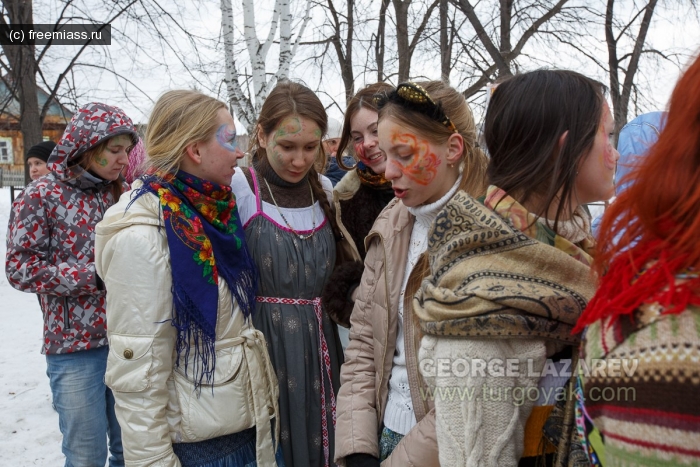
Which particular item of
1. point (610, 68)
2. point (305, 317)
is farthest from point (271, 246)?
point (610, 68)

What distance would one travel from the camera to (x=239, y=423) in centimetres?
192

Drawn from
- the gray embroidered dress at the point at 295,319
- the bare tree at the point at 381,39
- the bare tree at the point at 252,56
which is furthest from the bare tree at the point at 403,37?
the gray embroidered dress at the point at 295,319

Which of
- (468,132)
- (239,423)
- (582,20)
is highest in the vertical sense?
(582,20)

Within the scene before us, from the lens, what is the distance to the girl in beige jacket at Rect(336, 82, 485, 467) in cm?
161

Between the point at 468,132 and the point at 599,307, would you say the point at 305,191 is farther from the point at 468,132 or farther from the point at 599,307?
the point at 599,307

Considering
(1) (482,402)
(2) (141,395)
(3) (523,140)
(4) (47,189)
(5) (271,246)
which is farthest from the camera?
(4) (47,189)

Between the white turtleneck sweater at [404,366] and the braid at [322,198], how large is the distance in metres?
0.70

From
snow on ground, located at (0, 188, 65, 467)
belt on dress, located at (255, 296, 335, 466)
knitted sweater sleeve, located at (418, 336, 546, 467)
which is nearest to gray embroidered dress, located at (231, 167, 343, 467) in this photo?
belt on dress, located at (255, 296, 335, 466)

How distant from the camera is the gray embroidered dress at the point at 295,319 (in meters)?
2.16

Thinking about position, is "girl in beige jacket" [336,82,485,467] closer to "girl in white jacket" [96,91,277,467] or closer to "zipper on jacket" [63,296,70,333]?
"girl in white jacket" [96,91,277,467]

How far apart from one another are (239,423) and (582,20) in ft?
32.1

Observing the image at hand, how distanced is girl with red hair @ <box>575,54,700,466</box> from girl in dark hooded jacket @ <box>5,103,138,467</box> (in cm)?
249

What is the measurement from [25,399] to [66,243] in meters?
2.80

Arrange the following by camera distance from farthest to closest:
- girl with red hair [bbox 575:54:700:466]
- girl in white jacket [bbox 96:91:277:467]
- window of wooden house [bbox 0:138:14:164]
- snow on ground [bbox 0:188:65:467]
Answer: window of wooden house [bbox 0:138:14:164], snow on ground [bbox 0:188:65:467], girl in white jacket [bbox 96:91:277:467], girl with red hair [bbox 575:54:700:466]
